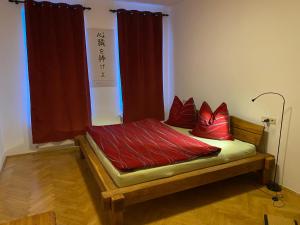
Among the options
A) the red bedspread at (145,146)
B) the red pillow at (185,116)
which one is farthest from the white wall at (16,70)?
the red pillow at (185,116)

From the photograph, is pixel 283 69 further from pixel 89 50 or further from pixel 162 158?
pixel 89 50

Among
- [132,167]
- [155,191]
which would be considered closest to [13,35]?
[132,167]

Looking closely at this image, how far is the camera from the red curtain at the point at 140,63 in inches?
162

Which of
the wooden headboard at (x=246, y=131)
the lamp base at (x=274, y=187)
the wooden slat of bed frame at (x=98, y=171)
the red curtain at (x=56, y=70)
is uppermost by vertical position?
the red curtain at (x=56, y=70)

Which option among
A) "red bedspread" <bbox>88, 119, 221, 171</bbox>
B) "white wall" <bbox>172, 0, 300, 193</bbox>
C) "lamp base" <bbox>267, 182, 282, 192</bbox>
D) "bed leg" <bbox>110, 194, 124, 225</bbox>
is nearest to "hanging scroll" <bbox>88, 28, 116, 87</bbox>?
"red bedspread" <bbox>88, 119, 221, 171</bbox>

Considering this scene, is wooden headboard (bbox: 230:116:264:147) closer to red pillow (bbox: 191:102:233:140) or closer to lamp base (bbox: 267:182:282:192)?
red pillow (bbox: 191:102:233:140)

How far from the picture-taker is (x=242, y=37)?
120 inches

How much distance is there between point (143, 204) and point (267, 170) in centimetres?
145

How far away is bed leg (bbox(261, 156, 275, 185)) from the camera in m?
2.67

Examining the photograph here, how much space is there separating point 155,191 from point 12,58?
2959mm

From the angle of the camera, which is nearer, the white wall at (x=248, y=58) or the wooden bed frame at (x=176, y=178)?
the wooden bed frame at (x=176, y=178)

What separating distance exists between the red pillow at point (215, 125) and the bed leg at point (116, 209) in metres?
1.52

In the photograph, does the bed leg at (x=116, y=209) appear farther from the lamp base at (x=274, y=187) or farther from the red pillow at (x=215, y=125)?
the lamp base at (x=274, y=187)

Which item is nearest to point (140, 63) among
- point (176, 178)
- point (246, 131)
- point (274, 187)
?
point (246, 131)
